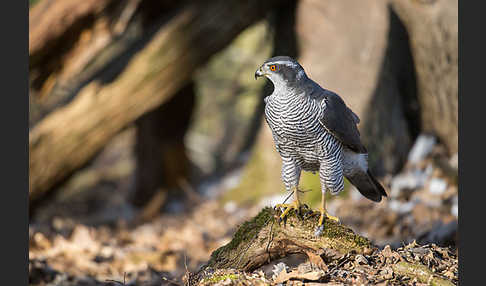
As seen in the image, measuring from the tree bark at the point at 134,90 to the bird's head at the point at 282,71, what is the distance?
379 centimetres

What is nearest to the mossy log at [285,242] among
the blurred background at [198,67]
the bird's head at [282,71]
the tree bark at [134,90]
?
the bird's head at [282,71]

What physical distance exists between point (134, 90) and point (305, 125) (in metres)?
4.02

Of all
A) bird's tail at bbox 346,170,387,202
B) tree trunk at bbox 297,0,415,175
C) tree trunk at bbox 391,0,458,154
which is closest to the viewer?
bird's tail at bbox 346,170,387,202

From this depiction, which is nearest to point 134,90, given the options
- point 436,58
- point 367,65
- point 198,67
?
point 198,67

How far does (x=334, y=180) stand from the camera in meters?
3.55

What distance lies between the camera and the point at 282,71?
3297mm

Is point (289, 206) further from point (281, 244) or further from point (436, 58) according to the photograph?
point (436, 58)

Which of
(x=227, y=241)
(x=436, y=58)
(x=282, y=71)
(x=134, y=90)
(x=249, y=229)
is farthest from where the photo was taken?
(x=134, y=90)

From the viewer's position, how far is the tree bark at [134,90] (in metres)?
6.48

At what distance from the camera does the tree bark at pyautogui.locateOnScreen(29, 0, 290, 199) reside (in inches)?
255

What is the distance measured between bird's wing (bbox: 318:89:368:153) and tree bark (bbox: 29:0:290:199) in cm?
379

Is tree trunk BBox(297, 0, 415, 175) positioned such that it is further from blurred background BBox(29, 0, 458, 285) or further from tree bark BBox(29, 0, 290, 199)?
tree bark BBox(29, 0, 290, 199)

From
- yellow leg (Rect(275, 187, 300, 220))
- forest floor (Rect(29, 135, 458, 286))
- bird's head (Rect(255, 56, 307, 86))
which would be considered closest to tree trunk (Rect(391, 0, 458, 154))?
forest floor (Rect(29, 135, 458, 286))

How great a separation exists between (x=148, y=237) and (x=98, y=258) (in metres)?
1.09
